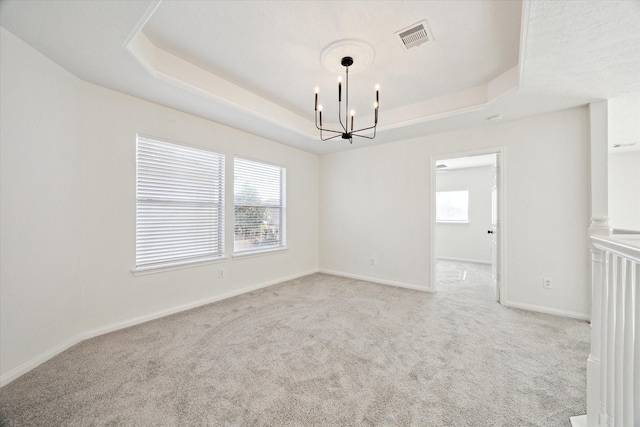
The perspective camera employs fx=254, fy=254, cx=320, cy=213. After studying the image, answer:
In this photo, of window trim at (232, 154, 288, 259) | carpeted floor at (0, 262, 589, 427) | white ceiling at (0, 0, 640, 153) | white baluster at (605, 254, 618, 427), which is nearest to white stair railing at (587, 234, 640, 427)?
white baluster at (605, 254, 618, 427)

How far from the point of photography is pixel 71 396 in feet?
5.53

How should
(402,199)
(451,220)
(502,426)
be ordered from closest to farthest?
(502,426)
(402,199)
(451,220)

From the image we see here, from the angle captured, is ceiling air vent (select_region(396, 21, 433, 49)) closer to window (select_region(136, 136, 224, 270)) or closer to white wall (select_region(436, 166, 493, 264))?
window (select_region(136, 136, 224, 270))

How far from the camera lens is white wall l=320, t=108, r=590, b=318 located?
3.04 m

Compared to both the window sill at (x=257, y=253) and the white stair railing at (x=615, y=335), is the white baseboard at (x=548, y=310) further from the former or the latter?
the window sill at (x=257, y=253)

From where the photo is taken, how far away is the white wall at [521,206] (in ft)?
9.97

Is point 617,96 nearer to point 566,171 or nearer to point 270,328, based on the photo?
point 566,171

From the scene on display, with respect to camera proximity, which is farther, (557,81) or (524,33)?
(557,81)

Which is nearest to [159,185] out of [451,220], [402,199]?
[402,199]

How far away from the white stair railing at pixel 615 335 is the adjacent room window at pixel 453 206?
19.7 ft

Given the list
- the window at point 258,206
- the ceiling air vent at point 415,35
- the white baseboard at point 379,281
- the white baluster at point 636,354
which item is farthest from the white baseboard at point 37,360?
the ceiling air vent at point 415,35

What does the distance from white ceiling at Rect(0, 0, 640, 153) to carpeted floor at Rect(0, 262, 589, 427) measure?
8.03 ft

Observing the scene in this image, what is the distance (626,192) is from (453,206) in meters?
3.13

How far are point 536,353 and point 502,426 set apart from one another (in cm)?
114
